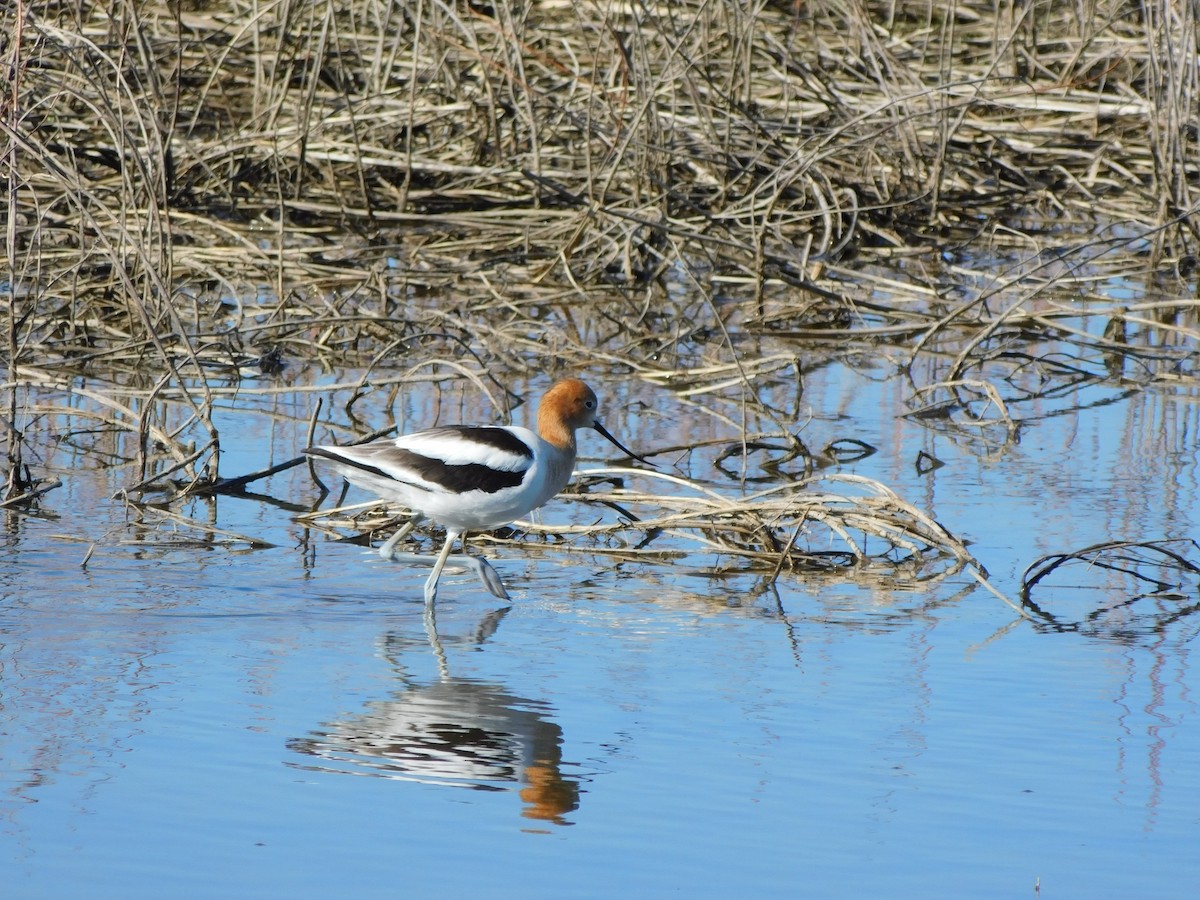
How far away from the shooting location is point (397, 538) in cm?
606

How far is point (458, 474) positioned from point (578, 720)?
4.46 ft

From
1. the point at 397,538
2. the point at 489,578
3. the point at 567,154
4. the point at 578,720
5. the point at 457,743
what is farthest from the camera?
the point at 567,154

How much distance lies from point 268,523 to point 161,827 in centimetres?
271

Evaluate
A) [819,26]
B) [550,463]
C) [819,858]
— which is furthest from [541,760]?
[819,26]

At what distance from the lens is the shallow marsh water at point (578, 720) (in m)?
3.68

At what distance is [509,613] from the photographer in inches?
220

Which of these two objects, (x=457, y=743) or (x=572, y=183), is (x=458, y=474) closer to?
(x=457, y=743)

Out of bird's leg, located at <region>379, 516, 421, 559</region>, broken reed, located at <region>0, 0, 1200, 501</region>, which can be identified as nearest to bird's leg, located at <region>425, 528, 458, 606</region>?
bird's leg, located at <region>379, 516, 421, 559</region>

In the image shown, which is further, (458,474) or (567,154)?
(567,154)

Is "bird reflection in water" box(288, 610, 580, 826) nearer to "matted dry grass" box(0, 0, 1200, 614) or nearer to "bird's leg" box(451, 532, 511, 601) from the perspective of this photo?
"bird's leg" box(451, 532, 511, 601)

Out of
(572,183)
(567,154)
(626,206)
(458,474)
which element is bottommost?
(458,474)

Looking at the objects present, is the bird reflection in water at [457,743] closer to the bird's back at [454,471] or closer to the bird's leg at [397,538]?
the bird's back at [454,471]

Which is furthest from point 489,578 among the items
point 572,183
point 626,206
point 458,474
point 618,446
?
point 572,183

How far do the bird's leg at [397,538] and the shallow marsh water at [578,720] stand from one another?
8 centimetres
